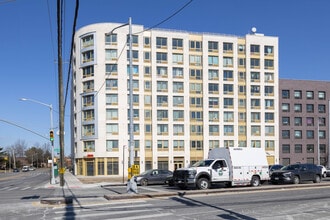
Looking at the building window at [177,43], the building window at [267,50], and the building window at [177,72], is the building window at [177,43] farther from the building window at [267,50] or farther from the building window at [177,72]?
the building window at [267,50]

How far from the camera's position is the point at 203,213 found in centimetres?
1400

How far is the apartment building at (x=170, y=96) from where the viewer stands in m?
69.9

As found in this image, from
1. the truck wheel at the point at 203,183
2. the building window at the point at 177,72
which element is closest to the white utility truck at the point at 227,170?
the truck wheel at the point at 203,183

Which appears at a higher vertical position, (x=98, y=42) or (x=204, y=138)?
(x=98, y=42)

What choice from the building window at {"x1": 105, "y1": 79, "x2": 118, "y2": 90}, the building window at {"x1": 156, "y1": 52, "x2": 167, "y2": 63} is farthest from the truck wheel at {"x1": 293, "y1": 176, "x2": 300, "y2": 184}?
the building window at {"x1": 156, "y1": 52, "x2": 167, "y2": 63}

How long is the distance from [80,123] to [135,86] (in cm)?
1197

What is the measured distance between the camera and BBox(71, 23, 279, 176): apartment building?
6994 cm

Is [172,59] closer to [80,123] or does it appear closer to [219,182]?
[80,123]

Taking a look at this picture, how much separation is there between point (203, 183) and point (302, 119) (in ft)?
217

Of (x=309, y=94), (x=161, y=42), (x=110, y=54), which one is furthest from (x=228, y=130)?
(x=110, y=54)

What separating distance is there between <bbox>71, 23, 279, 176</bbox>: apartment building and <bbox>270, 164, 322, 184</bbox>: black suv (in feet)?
136

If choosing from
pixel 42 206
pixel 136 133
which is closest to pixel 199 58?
pixel 136 133

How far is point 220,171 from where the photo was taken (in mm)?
25078

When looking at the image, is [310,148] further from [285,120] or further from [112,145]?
[112,145]
